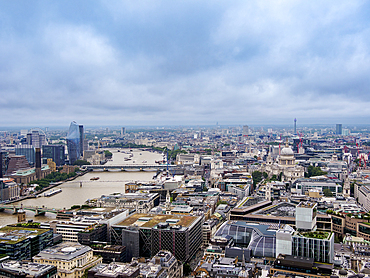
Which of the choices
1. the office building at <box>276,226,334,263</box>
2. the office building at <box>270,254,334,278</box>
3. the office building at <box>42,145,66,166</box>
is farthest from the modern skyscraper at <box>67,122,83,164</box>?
the office building at <box>270,254,334,278</box>

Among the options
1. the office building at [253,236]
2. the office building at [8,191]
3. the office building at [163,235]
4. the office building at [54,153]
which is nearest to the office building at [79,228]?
the office building at [163,235]

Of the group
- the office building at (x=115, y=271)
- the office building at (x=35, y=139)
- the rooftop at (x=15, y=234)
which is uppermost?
the office building at (x=35, y=139)

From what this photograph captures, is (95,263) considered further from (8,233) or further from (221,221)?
(221,221)

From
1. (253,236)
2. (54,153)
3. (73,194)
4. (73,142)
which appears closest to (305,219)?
(253,236)

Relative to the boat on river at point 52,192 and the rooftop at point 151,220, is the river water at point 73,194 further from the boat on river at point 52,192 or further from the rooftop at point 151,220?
the rooftop at point 151,220

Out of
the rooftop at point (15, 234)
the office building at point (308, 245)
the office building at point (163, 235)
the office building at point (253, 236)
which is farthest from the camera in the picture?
the office building at point (163, 235)

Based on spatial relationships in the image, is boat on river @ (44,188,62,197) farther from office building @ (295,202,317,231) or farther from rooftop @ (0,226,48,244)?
office building @ (295,202,317,231)

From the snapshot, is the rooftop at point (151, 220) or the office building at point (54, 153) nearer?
the rooftop at point (151, 220)
